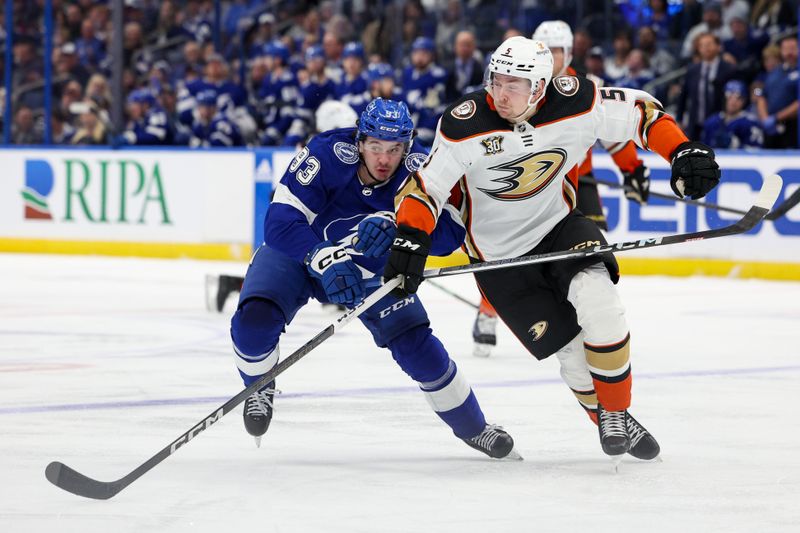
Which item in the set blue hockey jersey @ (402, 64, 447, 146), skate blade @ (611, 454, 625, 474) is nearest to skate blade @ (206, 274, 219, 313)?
blue hockey jersey @ (402, 64, 447, 146)

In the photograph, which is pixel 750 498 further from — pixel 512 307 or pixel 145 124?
pixel 145 124

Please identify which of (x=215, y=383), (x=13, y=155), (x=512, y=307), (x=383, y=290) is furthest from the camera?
(x=13, y=155)

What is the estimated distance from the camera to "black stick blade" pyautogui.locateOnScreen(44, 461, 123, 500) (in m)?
3.06

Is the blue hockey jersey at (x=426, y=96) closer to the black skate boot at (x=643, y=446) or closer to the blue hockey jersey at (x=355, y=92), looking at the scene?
the blue hockey jersey at (x=355, y=92)

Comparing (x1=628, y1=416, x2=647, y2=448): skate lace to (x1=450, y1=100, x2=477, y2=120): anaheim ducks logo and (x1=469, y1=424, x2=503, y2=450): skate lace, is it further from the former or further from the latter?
(x1=450, y1=100, x2=477, y2=120): anaheim ducks logo

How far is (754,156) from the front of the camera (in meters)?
9.04

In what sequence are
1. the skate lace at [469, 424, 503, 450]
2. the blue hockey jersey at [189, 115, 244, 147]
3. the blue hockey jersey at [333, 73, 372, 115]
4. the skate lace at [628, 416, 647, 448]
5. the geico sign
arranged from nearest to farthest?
the skate lace at [628, 416, 647, 448], the skate lace at [469, 424, 503, 450], the geico sign, the blue hockey jersey at [333, 73, 372, 115], the blue hockey jersey at [189, 115, 244, 147]

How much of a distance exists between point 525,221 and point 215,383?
1.68m

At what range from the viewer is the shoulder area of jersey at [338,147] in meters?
3.76

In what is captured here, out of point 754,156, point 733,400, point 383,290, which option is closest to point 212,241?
point 754,156

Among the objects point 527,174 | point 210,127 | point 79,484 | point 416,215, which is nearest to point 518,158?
point 527,174

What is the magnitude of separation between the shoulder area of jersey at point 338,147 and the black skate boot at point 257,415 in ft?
2.22

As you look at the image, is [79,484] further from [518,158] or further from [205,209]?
[205,209]

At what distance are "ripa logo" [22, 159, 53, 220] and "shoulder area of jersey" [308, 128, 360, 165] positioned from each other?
26.8 ft
